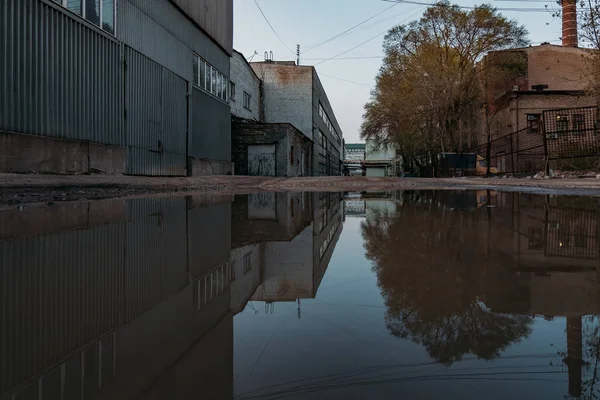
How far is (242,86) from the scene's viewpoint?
3011 cm

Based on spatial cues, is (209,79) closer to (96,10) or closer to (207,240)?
(96,10)

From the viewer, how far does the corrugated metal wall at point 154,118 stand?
13.6 m

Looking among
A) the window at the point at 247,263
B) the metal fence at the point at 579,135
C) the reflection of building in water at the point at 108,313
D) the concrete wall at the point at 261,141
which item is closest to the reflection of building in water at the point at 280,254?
the window at the point at 247,263

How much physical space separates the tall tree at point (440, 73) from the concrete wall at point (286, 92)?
662 cm

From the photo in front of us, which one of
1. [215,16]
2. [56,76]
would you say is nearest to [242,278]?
[56,76]

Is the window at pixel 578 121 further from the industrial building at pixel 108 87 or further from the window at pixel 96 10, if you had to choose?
the window at pixel 96 10

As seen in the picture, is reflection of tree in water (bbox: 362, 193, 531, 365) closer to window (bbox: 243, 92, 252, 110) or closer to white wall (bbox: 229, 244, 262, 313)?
white wall (bbox: 229, 244, 262, 313)

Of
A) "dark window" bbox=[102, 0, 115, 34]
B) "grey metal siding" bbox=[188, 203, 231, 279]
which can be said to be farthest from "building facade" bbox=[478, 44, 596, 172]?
"grey metal siding" bbox=[188, 203, 231, 279]

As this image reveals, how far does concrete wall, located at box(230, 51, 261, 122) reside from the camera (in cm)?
2781

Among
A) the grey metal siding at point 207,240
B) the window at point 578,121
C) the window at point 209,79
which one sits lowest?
the grey metal siding at point 207,240

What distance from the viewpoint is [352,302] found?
1.87 metres

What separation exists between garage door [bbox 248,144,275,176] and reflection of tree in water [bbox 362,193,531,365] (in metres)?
24.2

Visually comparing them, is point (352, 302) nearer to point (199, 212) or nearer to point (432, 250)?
point (432, 250)

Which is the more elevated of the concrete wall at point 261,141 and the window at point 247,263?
the concrete wall at point 261,141
